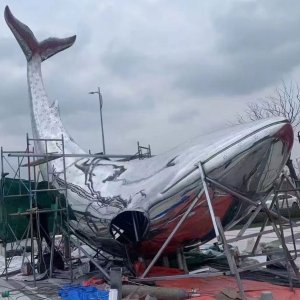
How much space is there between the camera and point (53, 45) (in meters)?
17.2

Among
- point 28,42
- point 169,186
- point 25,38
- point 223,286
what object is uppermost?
point 25,38

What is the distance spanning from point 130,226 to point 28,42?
291 inches

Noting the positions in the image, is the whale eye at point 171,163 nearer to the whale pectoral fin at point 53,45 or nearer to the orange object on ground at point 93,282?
the orange object on ground at point 93,282

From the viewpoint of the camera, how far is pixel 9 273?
16.2 metres

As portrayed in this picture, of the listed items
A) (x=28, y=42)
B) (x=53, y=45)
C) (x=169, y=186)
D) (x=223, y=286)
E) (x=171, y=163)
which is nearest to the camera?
(x=223, y=286)

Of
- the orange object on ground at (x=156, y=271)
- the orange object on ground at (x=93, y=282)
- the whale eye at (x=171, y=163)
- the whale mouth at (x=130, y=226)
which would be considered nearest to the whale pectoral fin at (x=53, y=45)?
the whale mouth at (x=130, y=226)

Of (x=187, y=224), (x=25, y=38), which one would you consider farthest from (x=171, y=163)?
(x=25, y=38)

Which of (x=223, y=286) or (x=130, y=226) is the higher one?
(x=130, y=226)

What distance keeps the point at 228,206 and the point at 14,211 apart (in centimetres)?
712

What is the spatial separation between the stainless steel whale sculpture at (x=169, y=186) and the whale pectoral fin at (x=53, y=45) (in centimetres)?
465

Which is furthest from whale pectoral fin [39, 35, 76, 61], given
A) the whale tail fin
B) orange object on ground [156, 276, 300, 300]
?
orange object on ground [156, 276, 300, 300]

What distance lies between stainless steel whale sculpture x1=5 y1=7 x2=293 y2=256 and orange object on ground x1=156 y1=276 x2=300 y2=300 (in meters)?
0.94

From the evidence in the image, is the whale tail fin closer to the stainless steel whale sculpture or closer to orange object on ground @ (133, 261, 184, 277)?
the stainless steel whale sculpture

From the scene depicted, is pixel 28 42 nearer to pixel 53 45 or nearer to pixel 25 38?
pixel 25 38
